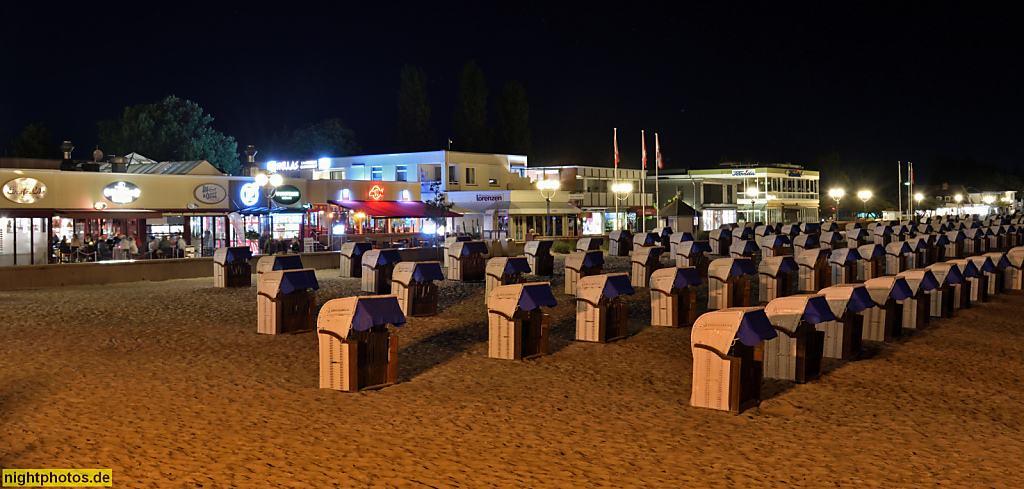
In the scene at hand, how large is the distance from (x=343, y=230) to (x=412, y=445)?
33.6m

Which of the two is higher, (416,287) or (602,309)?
(416,287)

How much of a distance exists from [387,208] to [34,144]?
212 ft

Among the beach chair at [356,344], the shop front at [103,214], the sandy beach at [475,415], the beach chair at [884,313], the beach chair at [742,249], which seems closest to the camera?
the sandy beach at [475,415]

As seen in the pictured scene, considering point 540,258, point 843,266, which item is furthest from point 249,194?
point 843,266

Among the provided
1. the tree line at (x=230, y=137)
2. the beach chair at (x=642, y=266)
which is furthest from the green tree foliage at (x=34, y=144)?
the beach chair at (x=642, y=266)

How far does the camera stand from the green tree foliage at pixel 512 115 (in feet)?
287

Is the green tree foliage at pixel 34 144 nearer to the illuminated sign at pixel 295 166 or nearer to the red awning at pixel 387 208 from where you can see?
the illuminated sign at pixel 295 166

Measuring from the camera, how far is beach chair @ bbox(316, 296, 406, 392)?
38.5 ft

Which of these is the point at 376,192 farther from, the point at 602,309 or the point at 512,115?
the point at 512,115

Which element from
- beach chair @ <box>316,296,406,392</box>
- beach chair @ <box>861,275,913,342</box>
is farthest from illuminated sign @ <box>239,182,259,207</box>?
beach chair @ <box>861,275,913,342</box>

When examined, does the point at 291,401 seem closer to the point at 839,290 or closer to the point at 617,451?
the point at 617,451

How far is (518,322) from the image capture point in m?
14.1

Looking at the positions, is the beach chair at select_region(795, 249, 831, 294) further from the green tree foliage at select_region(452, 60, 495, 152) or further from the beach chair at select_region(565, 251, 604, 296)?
the green tree foliage at select_region(452, 60, 495, 152)

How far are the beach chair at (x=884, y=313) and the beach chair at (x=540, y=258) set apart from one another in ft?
37.7
